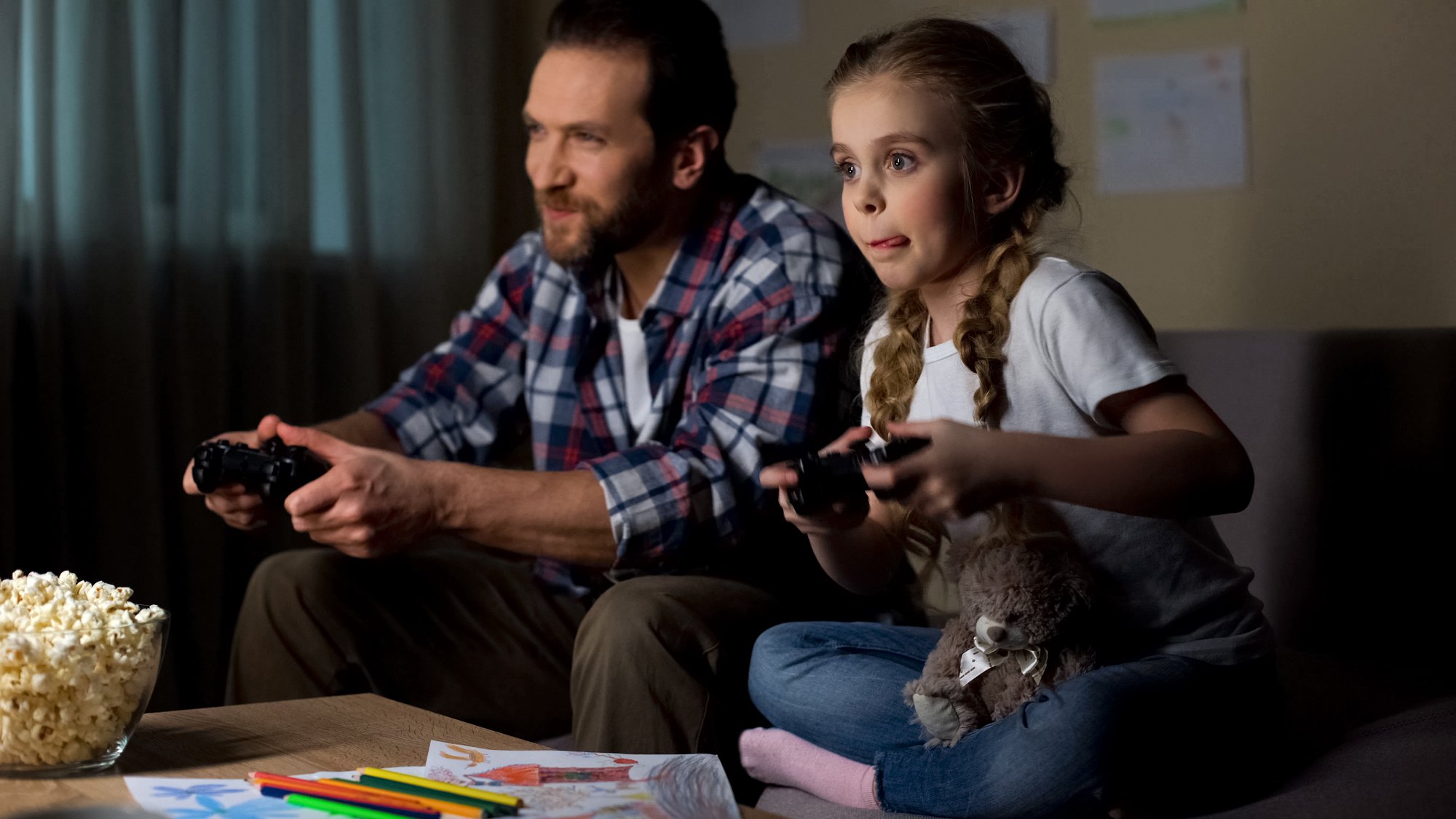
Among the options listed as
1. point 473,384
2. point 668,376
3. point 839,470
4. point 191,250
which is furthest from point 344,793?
point 191,250

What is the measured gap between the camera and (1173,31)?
1826 millimetres

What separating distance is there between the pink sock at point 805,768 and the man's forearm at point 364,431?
639mm

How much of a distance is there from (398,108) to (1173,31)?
4.24ft

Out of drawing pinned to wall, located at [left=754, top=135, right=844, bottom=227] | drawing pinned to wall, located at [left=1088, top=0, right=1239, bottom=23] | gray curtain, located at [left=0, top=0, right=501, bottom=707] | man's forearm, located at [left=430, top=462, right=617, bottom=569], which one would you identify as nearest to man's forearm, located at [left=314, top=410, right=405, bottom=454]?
man's forearm, located at [left=430, top=462, right=617, bottom=569]

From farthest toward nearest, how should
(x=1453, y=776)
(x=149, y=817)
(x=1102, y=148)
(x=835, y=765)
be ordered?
(x=1102, y=148)
(x=835, y=765)
(x=1453, y=776)
(x=149, y=817)

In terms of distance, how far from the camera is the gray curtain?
174 cm

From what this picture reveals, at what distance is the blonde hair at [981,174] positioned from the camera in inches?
41.9

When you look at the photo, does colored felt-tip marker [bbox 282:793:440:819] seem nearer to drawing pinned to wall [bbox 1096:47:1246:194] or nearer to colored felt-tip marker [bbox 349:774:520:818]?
colored felt-tip marker [bbox 349:774:520:818]

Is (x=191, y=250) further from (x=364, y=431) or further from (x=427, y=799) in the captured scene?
(x=427, y=799)

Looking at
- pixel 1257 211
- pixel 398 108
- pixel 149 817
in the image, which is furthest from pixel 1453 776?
pixel 398 108

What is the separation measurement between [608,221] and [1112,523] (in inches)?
28.9

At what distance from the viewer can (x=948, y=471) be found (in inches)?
33.0

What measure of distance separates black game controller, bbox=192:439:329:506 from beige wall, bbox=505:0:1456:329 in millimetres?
944

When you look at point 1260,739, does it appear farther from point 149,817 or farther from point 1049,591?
point 149,817
